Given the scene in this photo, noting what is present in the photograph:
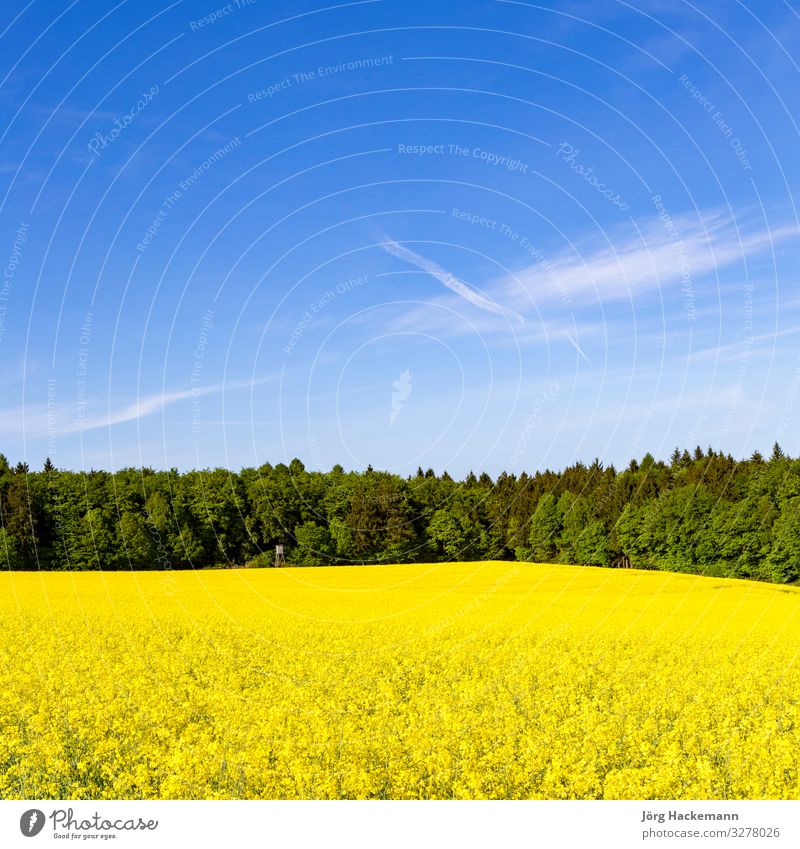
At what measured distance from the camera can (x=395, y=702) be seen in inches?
622

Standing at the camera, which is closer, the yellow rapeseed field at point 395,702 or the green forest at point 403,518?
the yellow rapeseed field at point 395,702

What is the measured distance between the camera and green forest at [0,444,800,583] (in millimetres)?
72812

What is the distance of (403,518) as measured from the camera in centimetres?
8638

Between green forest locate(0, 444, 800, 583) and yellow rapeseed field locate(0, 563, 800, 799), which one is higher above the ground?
green forest locate(0, 444, 800, 583)

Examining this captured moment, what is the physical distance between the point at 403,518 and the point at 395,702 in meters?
70.7

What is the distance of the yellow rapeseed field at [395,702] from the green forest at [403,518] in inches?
1682

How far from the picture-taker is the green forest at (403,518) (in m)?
72.8

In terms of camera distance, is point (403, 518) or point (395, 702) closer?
point (395, 702)

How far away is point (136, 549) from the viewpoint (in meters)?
72.0

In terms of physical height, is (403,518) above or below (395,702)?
above

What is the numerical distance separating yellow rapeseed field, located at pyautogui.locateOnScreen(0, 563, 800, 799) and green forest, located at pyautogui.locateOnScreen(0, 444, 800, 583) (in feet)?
140

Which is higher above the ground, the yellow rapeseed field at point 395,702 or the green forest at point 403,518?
the green forest at point 403,518
